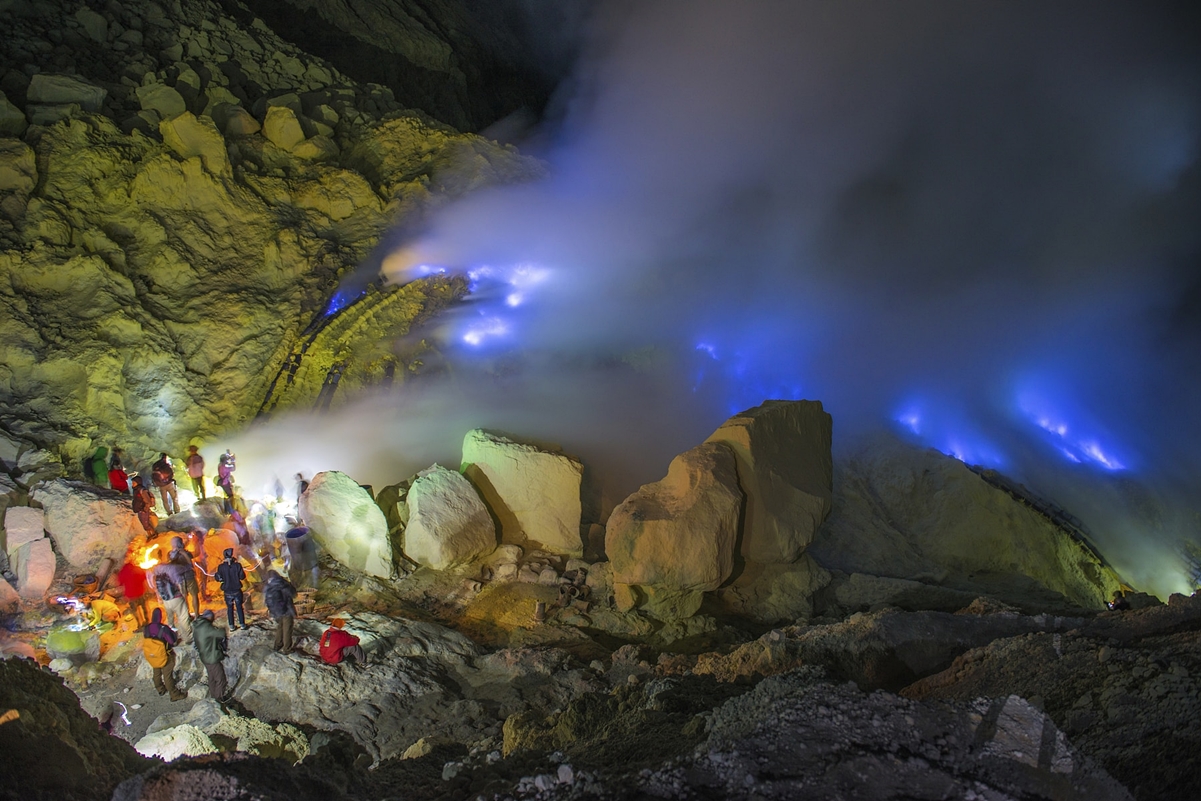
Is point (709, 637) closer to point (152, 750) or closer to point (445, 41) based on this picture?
point (152, 750)

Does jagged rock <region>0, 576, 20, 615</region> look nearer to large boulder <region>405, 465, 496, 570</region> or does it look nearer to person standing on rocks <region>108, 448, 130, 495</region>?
person standing on rocks <region>108, 448, 130, 495</region>

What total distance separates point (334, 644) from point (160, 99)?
9.53m

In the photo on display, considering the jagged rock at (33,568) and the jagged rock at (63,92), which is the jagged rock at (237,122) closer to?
the jagged rock at (63,92)

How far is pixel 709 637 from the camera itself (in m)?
6.98

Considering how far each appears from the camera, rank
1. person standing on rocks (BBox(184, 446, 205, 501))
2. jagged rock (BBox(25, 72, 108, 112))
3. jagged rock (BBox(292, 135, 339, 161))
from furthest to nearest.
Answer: jagged rock (BBox(292, 135, 339, 161)) < jagged rock (BBox(25, 72, 108, 112)) < person standing on rocks (BBox(184, 446, 205, 501))

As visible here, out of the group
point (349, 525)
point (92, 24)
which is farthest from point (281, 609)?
point (92, 24)

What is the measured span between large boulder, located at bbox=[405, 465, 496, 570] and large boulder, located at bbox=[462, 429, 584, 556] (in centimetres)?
35

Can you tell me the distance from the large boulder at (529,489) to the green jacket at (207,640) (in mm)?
4028

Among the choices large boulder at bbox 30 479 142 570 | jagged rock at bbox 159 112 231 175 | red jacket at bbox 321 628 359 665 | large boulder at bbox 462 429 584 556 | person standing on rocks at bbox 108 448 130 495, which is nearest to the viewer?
red jacket at bbox 321 628 359 665

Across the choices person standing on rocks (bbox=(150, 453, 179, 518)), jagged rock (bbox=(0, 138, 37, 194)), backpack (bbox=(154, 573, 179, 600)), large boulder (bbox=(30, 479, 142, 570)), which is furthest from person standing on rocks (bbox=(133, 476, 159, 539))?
jagged rock (bbox=(0, 138, 37, 194))

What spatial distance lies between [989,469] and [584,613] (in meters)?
7.20

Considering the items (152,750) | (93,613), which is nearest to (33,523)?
(93,613)

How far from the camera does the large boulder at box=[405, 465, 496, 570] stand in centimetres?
807

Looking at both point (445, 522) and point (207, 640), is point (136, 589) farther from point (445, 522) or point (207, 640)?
point (445, 522)
